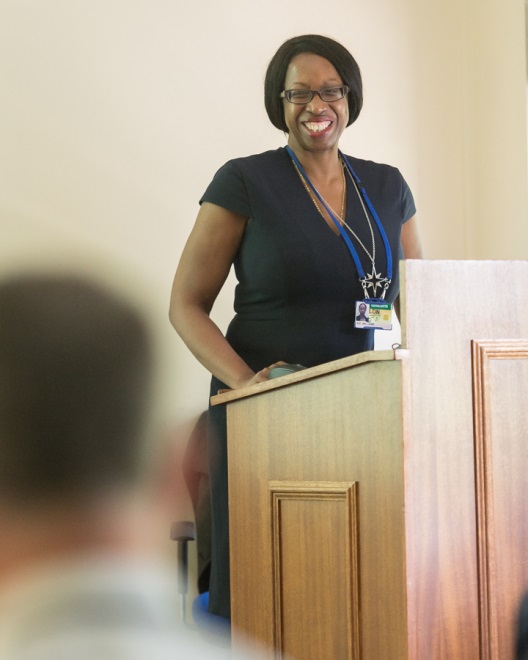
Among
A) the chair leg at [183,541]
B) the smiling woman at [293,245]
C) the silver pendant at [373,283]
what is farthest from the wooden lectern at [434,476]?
the chair leg at [183,541]

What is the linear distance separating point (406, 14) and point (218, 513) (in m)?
2.38

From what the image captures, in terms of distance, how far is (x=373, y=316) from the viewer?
1923mm

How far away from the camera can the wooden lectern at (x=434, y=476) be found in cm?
121

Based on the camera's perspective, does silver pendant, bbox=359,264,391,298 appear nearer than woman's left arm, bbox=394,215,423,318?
Yes

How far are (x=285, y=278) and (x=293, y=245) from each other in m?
0.07

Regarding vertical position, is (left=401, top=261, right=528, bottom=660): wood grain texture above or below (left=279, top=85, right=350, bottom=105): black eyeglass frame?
below

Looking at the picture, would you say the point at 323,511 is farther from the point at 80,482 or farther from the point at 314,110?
the point at 80,482

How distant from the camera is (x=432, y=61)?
11.9 feet

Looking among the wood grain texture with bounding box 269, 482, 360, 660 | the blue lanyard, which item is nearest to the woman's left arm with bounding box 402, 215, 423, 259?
the blue lanyard

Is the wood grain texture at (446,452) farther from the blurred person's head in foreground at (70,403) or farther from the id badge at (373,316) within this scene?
the blurred person's head in foreground at (70,403)

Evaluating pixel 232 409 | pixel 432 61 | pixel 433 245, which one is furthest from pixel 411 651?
pixel 432 61

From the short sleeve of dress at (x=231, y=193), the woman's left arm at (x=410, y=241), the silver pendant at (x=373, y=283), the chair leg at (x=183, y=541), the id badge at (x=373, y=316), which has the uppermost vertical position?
the short sleeve of dress at (x=231, y=193)

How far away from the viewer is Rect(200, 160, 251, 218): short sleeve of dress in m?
2.02

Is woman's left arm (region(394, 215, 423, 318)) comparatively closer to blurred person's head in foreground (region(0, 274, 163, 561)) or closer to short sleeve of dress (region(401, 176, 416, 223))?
short sleeve of dress (region(401, 176, 416, 223))
